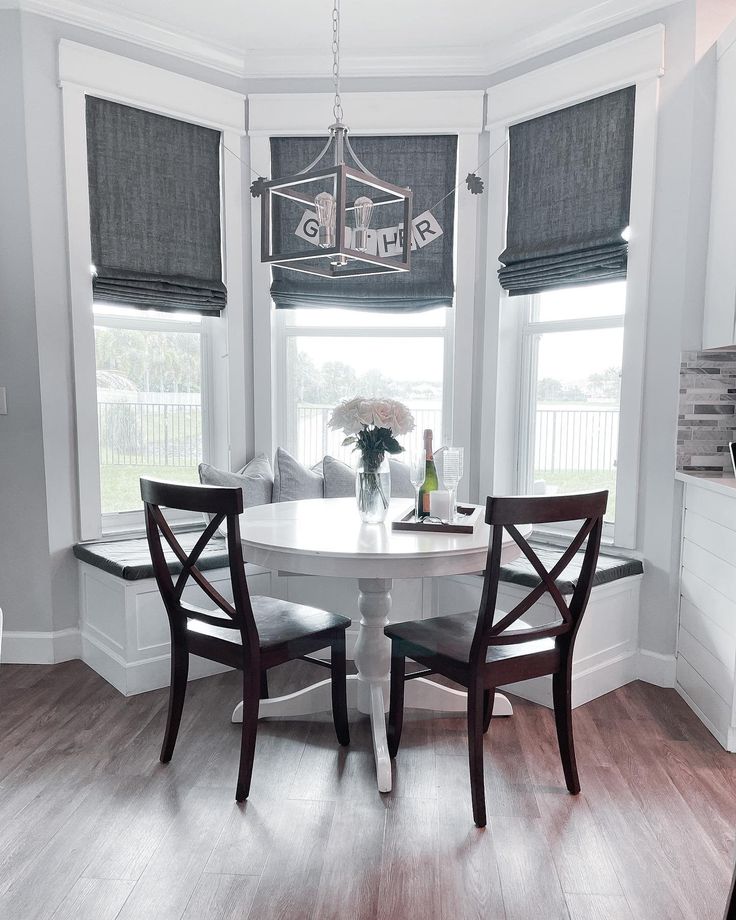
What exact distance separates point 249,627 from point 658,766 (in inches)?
56.2

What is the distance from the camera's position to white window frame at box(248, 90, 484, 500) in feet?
11.2

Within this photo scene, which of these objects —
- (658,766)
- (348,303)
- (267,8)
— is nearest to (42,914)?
(658,766)

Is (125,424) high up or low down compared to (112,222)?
down

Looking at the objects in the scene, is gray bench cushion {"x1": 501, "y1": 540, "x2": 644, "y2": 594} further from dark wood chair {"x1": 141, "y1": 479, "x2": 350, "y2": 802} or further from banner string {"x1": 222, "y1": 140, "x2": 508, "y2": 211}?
banner string {"x1": 222, "y1": 140, "x2": 508, "y2": 211}

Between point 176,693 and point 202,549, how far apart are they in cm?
53

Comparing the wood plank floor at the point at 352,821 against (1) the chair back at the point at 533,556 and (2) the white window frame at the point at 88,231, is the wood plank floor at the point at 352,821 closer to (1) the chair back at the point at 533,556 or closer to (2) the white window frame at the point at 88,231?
(1) the chair back at the point at 533,556

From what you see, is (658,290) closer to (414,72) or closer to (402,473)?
(402,473)

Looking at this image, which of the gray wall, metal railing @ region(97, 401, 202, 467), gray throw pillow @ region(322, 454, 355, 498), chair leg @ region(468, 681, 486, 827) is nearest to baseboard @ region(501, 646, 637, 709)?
chair leg @ region(468, 681, 486, 827)

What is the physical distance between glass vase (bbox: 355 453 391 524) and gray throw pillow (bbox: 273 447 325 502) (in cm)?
93

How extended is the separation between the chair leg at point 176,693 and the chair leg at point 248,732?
0.30 meters

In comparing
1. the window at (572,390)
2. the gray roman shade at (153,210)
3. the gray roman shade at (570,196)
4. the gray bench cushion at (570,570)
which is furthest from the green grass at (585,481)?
the gray roman shade at (153,210)

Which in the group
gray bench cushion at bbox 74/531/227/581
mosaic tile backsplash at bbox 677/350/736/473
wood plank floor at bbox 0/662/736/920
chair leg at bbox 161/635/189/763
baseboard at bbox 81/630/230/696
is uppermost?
mosaic tile backsplash at bbox 677/350/736/473

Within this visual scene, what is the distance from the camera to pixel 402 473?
338 cm

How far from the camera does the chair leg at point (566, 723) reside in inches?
82.6
